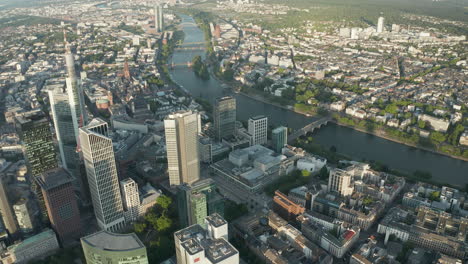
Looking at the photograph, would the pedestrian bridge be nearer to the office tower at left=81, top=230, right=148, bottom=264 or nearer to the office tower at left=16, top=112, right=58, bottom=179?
the office tower at left=16, top=112, right=58, bottom=179

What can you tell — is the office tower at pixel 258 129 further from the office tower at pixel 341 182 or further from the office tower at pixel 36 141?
the office tower at pixel 36 141

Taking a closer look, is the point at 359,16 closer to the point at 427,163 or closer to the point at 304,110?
the point at 304,110

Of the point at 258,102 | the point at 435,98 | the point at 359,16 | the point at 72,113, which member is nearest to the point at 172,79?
the point at 258,102

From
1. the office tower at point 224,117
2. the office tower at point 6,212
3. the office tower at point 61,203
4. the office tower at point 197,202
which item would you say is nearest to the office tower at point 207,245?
the office tower at point 197,202

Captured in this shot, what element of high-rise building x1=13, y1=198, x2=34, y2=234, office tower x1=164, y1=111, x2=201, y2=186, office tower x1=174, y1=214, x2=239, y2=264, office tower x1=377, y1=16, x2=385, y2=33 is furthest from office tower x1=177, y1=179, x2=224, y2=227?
office tower x1=377, y1=16, x2=385, y2=33

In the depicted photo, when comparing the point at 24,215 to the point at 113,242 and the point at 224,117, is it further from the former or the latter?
the point at 224,117
